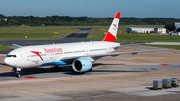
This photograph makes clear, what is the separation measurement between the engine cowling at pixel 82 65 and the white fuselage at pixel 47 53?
7.45 feet

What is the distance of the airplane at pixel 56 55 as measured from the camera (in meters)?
34.6

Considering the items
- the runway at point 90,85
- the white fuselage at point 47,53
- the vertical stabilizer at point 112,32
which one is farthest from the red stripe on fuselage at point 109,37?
the runway at point 90,85

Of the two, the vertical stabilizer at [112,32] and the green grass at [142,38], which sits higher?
the green grass at [142,38]

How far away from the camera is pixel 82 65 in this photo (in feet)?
120

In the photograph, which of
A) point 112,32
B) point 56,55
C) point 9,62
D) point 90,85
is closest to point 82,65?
point 56,55

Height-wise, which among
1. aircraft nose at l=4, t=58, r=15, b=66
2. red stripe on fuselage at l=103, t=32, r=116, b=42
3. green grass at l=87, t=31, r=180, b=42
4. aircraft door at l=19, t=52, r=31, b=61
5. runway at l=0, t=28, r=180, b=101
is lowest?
runway at l=0, t=28, r=180, b=101

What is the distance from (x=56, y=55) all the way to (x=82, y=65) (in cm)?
417

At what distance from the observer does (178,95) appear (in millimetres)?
24656

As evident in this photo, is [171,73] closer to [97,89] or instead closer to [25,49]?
[97,89]

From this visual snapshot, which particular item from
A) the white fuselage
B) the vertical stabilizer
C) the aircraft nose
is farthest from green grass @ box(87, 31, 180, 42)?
the aircraft nose

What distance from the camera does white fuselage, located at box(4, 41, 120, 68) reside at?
34.4 metres

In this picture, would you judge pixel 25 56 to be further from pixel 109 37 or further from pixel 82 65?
pixel 109 37

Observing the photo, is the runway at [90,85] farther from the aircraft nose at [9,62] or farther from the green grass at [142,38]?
the green grass at [142,38]

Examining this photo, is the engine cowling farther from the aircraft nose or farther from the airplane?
the aircraft nose
